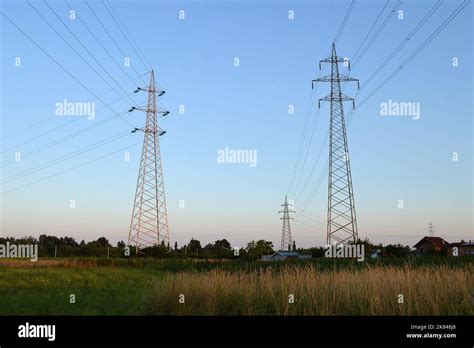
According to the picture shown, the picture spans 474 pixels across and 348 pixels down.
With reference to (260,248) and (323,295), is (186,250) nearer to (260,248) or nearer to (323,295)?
(260,248)

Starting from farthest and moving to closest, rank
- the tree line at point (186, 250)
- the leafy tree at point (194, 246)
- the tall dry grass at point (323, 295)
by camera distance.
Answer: the leafy tree at point (194, 246) → the tree line at point (186, 250) → the tall dry grass at point (323, 295)

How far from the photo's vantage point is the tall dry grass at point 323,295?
1331 cm

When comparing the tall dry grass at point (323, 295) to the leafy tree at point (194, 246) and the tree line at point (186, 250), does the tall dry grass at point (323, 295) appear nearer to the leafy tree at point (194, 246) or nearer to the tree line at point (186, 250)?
the tree line at point (186, 250)

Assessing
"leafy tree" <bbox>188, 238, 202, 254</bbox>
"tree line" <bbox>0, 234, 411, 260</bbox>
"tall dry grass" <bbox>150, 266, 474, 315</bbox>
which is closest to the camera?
"tall dry grass" <bbox>150, 266, 474, 315</bbox>

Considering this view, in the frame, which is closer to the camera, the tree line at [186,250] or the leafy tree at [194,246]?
the tree line at [186,250]

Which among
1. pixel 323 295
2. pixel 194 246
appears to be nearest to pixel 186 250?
pixel 194 246

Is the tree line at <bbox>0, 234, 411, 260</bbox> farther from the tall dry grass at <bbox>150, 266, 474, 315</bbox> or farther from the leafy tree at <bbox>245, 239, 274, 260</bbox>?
the tall dry grass at <bbox>150, 266, 474, 315</bbox>

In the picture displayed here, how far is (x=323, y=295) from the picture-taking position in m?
14.4

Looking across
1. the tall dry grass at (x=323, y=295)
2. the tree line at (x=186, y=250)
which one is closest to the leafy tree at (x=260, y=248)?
the tree line at (x=186, y=250)

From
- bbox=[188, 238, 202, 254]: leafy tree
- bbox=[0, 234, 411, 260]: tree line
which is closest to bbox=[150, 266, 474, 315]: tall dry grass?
bbox=[0, 234, 411, 260]: tree line

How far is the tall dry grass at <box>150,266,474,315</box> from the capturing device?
1331 cm

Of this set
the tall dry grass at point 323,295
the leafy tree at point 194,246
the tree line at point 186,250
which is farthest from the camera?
the leafy tree at point 194,246

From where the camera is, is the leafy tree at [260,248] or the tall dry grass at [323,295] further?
the leafy tree at [260,248]
